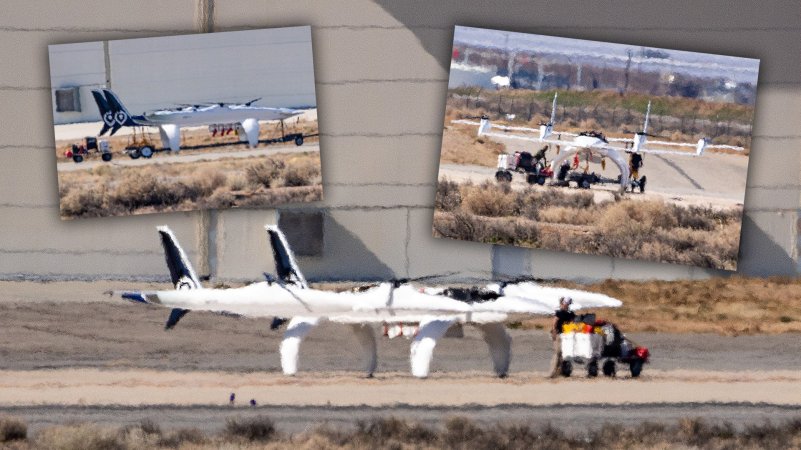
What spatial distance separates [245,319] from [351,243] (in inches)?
109

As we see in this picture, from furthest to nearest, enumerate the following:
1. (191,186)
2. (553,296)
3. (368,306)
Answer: (191,186) → (553,296) → (368,306)

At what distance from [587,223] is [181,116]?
23.6ft

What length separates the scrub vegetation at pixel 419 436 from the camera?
919 inches

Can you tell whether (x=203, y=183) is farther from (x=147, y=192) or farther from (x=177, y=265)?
(x=177, y=265)

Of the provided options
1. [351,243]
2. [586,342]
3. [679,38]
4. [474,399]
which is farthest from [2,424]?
[679,38]

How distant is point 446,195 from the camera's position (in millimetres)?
36469

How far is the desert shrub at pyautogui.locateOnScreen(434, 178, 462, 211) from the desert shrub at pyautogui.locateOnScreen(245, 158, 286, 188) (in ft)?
9.18

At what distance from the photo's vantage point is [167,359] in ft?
101

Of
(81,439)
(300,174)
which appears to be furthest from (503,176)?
(81,439)

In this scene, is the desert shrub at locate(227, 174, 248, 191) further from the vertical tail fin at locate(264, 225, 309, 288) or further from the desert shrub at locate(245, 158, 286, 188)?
the vertical tail fin at locate(264, 225, 309, 288)

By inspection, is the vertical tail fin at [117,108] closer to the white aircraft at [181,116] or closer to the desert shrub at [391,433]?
the white aircraft at [181,116]

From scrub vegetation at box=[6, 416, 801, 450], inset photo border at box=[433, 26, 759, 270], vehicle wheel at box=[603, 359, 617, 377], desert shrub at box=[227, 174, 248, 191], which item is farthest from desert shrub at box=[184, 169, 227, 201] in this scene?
scrub vegetation at box=[6, 416, 801, 450]

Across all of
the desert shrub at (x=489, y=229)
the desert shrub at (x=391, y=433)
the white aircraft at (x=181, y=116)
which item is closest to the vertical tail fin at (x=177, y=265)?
the desert shrub at (x=391, y=433)

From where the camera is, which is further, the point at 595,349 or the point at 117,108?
the point at 117,108
